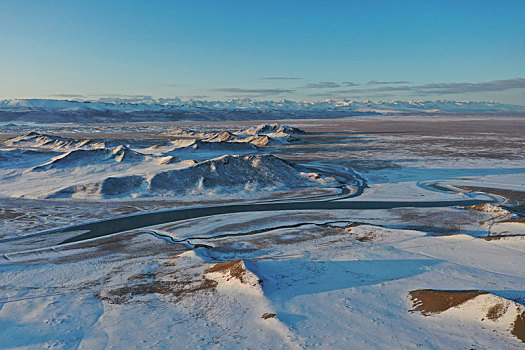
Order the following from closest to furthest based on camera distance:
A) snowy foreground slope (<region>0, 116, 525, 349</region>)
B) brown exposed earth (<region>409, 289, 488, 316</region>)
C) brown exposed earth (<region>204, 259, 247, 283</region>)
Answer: snowy foreground slope (<region>0, 116, 525, 349</region>)
brown exposed earth (<region>409, 289, 488, 316</region>)
brown exposed earth (<region>204, 259, 247, 283</region>)

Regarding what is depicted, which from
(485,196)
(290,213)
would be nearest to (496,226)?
(485,196)

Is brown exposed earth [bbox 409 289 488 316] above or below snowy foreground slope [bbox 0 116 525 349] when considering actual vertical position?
above

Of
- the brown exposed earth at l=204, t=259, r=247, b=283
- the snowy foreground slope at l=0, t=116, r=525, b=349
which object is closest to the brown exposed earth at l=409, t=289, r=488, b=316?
the snowy foreground slope at l=0, t=116, r=525, b=349

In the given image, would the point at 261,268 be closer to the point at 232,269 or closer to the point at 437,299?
the point at 232,269

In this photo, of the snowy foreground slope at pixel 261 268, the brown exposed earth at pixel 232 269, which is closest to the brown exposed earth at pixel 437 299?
the snowy foreground slope at pixel 261 268

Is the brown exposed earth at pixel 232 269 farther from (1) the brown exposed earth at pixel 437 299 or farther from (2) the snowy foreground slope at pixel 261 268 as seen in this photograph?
(1) the brown exposed earth at pixel 437 299

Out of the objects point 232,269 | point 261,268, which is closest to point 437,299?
point 261,268

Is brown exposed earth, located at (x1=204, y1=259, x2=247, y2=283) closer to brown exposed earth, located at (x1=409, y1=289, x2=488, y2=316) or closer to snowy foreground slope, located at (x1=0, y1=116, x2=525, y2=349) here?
snowy foreground slope, located at (x1=0, y1=116, x2=525, y2=349)

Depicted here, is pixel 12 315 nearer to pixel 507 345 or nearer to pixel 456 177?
pixel 507 345

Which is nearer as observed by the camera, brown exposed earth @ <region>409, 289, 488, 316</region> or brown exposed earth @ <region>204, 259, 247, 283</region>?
brown exposed earth @ <region>409, 289, 488, 316</region>
